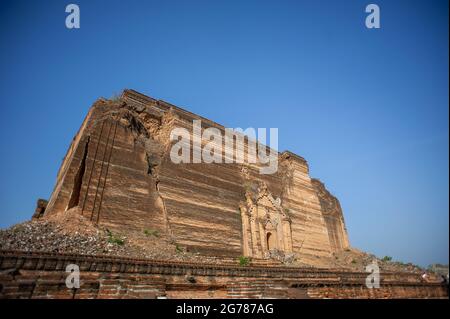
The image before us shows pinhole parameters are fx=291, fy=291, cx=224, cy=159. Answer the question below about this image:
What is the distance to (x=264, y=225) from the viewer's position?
2208 centimetres

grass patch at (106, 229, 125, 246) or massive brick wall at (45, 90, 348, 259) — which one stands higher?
massive brick wall at (45, 90, 348, 259)

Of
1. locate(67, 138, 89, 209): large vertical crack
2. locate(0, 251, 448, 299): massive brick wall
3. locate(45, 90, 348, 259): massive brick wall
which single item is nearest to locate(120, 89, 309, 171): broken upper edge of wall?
locate(45, 90, 348, 259): massive brick wall

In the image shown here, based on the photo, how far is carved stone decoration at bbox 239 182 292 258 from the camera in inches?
792

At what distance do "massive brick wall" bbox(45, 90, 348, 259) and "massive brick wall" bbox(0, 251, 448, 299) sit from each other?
22.9 ft

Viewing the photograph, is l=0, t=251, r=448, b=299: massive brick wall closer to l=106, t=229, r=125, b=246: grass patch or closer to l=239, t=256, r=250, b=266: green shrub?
l=106, t=229, r=125, b=246: grass patch

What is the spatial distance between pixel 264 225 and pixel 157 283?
17.9 meters

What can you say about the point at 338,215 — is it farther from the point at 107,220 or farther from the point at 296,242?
the point at 107,220

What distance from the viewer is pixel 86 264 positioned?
6566 millimetres

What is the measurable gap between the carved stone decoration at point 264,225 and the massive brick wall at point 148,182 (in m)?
→ 0.56

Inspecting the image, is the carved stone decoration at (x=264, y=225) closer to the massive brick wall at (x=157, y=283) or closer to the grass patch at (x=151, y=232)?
the grass patch at (x=151, y=232)

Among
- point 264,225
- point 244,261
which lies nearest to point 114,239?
point 244,261

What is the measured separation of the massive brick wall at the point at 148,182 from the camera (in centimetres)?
1441
